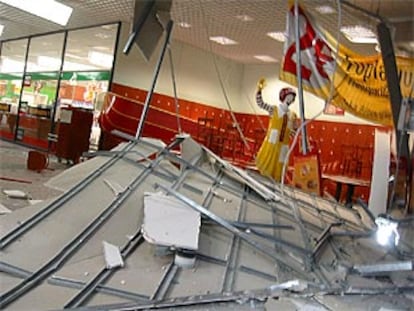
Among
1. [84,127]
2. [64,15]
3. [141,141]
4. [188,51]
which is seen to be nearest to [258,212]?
[141,141]

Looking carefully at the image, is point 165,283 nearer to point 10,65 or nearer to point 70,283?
point 70,283

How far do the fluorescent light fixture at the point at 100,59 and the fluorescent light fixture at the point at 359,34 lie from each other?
561 cm

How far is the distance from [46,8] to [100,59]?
2.17 m

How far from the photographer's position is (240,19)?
28.1 feet

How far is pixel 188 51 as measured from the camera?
1199 centimetres

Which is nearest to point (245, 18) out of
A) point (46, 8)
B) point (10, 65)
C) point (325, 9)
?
point (325, 9)

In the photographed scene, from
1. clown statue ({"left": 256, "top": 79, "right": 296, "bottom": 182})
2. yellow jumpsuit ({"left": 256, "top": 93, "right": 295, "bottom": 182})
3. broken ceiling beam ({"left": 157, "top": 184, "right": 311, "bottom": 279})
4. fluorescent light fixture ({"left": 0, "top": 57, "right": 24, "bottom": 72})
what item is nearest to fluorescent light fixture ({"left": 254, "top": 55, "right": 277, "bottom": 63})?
clown statue ({"left": 256, "top": 79, "right": 296, "bottom": 182})

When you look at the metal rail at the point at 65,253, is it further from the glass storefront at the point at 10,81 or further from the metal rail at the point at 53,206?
the glass storefront at the point at 10,81

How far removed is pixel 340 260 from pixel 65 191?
77.4 inches

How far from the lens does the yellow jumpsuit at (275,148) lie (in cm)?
552

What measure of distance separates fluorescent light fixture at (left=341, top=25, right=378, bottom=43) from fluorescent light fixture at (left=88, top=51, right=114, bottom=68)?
5.61m

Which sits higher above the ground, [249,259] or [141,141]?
[141,141]

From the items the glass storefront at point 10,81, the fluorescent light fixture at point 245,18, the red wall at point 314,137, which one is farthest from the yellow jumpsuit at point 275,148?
the glass storefront at point 10,81

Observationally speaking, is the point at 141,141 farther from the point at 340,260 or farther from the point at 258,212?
the point at 340,260
